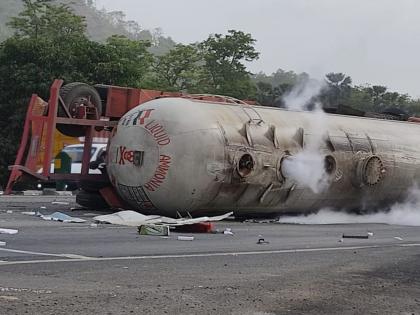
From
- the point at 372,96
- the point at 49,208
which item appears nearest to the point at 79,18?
the point at 372,96

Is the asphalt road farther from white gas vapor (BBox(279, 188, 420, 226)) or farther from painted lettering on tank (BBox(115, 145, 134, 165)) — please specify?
white gas vapor (BBox(279, 188, 420, 226))

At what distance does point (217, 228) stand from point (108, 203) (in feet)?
11.8

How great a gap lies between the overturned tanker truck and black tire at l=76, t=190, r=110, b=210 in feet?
0.28

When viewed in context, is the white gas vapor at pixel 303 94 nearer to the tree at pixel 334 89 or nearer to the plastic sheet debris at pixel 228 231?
the tree at pixel 334 89

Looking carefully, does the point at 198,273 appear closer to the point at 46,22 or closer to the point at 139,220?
the point at 139,220

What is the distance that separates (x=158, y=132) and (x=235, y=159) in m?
1.68

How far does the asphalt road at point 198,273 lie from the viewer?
6.34 meters

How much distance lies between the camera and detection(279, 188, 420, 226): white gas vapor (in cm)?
1753

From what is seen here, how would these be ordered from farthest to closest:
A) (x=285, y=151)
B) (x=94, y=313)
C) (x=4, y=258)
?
(x=285, y=151) → (x=4, y=258) → (x=94, y=313)

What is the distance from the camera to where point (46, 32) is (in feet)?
163

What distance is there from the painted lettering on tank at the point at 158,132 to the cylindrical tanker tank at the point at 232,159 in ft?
0.07

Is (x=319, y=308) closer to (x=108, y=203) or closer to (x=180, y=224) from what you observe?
(x=180, y=224)

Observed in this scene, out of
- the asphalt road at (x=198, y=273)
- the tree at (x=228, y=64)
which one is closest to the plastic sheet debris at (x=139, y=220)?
the asphalt road at (x=198, y=273)

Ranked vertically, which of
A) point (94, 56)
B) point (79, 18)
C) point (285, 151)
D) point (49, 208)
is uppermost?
point (79, 18)
